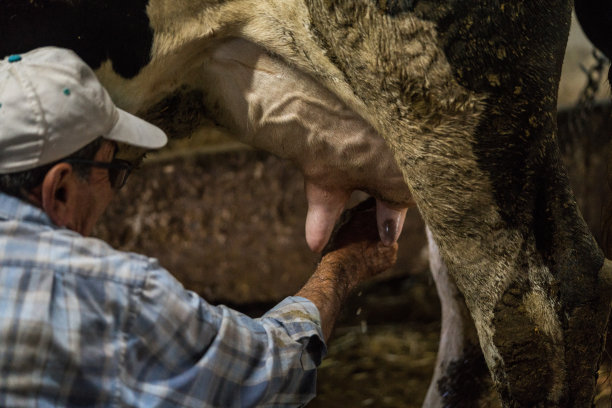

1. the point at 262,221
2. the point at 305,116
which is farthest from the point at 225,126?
the point at 262,221

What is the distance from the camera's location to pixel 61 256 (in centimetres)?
98

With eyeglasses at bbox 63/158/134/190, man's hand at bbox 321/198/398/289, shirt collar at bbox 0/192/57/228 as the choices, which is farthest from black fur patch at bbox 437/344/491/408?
shirt collar at bbox 0/192/57/228

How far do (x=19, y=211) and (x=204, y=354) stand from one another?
0.30 meters

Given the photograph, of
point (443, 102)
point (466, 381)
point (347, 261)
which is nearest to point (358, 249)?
point (347, 261)

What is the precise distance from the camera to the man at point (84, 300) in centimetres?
96

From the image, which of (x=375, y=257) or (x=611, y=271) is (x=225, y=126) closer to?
(x=375, y=257)

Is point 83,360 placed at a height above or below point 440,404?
above

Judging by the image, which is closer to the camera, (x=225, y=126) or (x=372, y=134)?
(x=372, y=134)

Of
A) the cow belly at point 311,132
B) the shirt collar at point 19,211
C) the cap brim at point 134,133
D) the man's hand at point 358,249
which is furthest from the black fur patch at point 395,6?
the shirt collar at point 19,211

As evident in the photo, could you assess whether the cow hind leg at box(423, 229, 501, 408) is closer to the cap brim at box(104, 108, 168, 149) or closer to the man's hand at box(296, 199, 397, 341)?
the man's hand at box(296, 199, 397, 341)

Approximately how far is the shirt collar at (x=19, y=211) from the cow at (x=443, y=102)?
47cm

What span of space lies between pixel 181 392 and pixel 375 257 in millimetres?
714

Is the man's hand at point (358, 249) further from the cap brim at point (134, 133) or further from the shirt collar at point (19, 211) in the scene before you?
the shirt collar at point (19, 211)

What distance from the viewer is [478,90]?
1261mm
